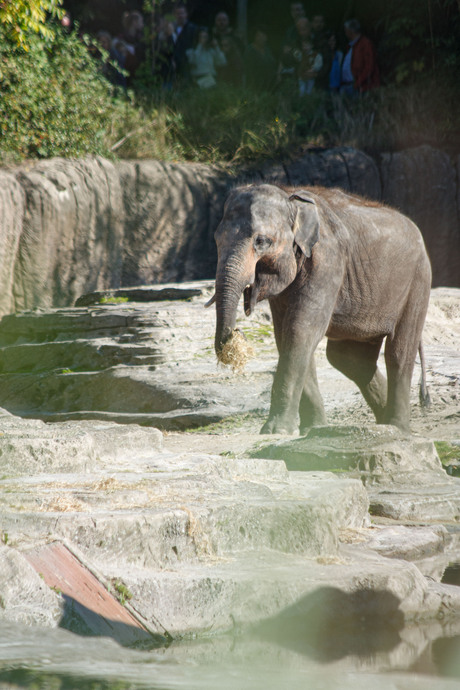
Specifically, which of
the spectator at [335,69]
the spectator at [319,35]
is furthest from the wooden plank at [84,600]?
the spectator at [319,35]

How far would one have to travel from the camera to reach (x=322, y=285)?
641 cm

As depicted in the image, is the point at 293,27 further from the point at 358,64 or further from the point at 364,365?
the point at 364,365

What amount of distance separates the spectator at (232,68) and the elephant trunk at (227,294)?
38.0 ft

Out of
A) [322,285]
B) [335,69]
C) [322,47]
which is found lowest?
[322,285]

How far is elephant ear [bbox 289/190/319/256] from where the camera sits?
6289 millimetres

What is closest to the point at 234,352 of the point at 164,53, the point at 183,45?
the point at 183,45

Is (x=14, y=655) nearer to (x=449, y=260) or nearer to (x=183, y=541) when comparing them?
(x=183, y=541)

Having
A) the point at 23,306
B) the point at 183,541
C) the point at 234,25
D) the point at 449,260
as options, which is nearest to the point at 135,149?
the point at 23,306

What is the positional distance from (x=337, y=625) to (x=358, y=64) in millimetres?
15491

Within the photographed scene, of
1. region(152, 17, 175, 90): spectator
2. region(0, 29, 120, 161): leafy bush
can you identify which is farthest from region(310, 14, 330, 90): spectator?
region(0, 29, 120, 161): leafy bush

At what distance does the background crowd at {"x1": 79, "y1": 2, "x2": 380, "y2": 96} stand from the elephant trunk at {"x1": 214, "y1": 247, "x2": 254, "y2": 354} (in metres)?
10.5

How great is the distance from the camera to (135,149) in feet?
46.2

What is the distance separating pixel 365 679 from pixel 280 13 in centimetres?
1852

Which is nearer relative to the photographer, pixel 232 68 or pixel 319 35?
pixel 232 68
